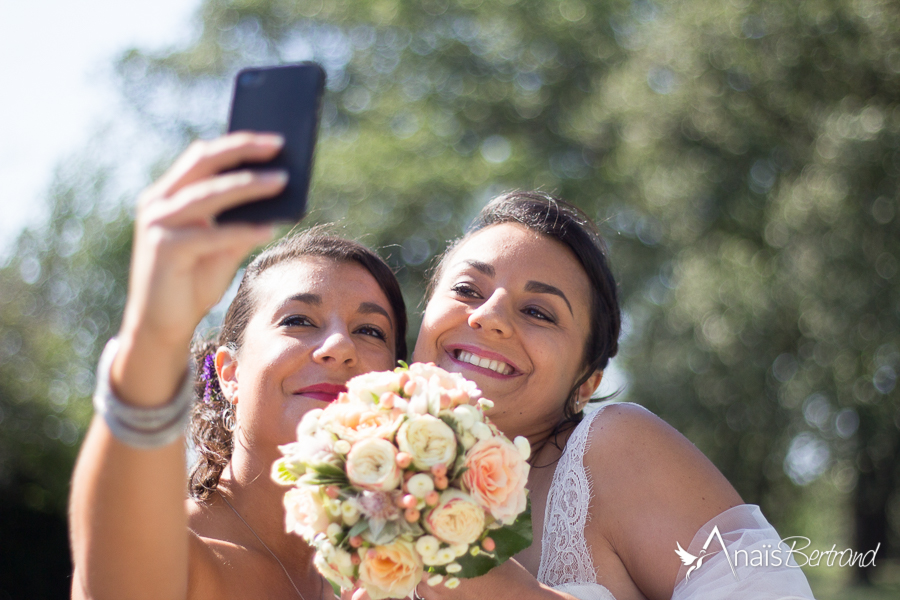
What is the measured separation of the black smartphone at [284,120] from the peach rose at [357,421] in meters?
1.05

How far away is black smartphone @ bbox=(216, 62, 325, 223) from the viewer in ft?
6.90

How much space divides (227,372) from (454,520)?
223 centimetres

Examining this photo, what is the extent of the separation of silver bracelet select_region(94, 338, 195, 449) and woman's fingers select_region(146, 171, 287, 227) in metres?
0.40

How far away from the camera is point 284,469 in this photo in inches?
125

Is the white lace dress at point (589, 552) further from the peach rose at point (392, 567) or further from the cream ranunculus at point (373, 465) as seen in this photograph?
the cream ranunculus at point (373, 465)

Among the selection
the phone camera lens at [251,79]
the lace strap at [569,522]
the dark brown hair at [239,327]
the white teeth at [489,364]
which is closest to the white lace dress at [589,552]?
the lace strap at [569,522]

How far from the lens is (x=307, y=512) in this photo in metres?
2.99

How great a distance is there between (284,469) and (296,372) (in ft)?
3.06

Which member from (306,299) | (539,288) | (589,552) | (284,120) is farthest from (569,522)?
(284,120)

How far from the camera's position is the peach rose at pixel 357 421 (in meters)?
2.93

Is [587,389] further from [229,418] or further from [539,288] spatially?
[229,418]

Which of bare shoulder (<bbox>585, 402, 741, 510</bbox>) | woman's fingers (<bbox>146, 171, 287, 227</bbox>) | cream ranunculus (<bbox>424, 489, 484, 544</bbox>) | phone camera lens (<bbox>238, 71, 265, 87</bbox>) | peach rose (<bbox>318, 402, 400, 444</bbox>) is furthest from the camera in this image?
→ bare shoulder (<bbox>585, 402, 741, 510</bbox>)

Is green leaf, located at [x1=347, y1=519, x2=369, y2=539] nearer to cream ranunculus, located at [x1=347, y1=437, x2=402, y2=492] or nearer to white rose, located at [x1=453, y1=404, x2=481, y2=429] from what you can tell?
cream ranunculus, located at [x1=347, y1=437, x2=402, y2=492]

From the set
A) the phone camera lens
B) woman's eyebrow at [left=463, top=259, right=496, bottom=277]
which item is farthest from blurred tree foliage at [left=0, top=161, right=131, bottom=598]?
the phone camera lens
